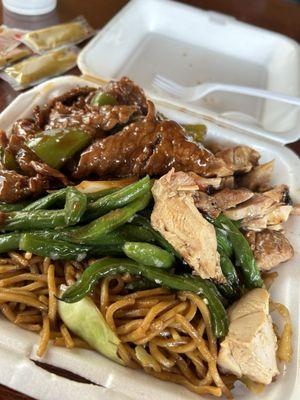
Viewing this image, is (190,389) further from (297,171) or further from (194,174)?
(297,171)

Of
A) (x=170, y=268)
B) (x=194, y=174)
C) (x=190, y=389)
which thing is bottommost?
(x=190, y=389)

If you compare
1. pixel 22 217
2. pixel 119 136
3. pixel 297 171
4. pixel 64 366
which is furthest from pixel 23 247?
pixel 297 171

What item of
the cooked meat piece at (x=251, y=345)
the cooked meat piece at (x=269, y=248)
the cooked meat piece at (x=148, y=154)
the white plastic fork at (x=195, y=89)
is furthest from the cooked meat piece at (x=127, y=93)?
the cooked meat piece at (x=251, y=345)

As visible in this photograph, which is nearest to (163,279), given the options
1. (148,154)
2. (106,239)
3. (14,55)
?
(106,239)

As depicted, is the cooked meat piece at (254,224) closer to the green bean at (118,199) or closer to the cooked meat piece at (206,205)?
the cooked meat piece at (206,205)

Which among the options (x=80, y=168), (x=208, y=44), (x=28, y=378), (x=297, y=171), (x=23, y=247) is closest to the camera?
(x=28, y=378)

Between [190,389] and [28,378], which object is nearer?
[28,378]

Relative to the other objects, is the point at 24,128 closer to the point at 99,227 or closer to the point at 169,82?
the point at 99,227
